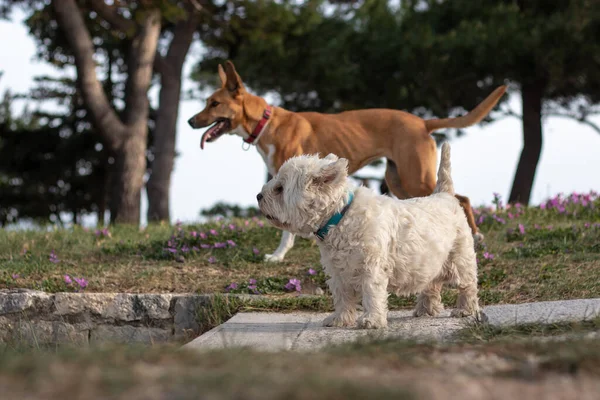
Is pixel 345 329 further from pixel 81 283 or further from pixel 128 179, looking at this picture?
pixel 128 179

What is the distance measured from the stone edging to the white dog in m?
1.80

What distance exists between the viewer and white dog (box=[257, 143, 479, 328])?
4.99m

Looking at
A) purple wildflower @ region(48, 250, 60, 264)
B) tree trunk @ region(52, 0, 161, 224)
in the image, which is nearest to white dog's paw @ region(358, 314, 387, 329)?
purple wildflower @ region(48, 250, 60, 264)

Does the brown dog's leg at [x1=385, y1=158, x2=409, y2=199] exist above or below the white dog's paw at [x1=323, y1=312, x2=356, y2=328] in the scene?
above

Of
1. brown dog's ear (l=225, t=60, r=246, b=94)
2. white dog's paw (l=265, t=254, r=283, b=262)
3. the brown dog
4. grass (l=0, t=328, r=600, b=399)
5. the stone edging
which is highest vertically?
brown dog's ear (l=225, t=60, r=246, b=94)

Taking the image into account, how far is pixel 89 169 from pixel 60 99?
216 cm

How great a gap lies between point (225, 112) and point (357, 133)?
1566 mm

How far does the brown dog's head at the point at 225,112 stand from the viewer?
8.80 metres

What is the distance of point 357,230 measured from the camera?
5062 millimetres

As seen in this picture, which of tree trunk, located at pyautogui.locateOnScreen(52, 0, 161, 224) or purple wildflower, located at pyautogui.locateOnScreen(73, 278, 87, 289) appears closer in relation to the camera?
purple wildflower, located at pyautogui.locateOnScreen(73, 278, 87, 289)

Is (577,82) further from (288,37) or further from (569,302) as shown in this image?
(569,302)

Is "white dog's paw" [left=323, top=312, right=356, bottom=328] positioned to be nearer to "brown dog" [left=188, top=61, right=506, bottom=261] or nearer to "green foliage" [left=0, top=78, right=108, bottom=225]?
"brown dog" [left=188, top=61, right=506, bottom=261]

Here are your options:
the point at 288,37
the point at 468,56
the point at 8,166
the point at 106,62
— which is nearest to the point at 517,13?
the point at 468,56

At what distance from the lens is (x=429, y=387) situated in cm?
269
